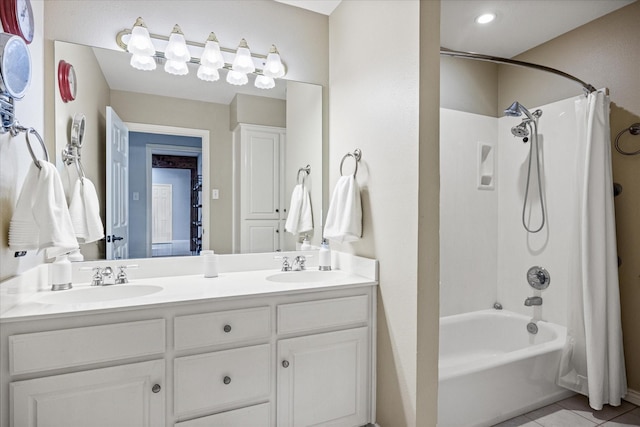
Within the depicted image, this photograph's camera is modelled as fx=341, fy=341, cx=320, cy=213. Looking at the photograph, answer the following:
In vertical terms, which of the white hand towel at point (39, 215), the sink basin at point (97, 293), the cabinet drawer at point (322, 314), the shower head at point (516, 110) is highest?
the shower head at point (516, 110)

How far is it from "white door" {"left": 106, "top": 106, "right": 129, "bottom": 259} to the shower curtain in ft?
8.75

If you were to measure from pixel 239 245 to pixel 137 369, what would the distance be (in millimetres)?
928

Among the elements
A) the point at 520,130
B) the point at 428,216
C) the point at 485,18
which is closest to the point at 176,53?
the point at 428,216

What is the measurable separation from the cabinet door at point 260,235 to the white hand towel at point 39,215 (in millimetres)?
952

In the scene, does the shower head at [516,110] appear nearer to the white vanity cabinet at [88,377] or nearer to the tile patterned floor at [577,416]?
the tile patterned floor at [577,416]

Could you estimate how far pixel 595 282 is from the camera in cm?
205

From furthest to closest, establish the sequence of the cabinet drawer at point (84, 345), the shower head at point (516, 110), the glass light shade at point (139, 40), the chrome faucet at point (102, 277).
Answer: the shower head at point (516, 110) < the glass light shade at point (139, 40) < the chrome faucet at point (102, 277) < the cabinet drawer at point (84, 345)

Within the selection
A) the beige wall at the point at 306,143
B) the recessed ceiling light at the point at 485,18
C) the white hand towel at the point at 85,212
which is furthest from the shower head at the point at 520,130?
the white hand towel at the point at 85,212

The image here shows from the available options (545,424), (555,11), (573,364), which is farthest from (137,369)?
(555,11)

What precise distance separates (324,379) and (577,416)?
5.07ft

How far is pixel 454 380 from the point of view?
173 centimetres

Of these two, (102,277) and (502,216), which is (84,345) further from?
(502,216)

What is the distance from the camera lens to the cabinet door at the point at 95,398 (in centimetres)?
119

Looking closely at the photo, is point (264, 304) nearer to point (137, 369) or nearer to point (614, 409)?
point (137, 369)
